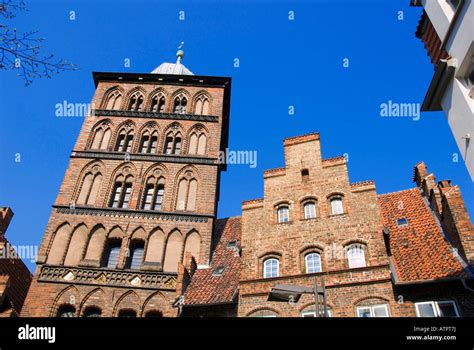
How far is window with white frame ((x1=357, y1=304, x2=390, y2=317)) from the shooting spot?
1169 centimetres

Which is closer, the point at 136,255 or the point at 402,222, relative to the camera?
the point at 402,222

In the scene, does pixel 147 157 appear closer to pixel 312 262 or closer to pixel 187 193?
pixel 187 193

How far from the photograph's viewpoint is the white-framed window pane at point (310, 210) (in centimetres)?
1484

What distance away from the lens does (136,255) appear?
18297 mm

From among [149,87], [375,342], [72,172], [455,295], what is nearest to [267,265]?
[455,295]

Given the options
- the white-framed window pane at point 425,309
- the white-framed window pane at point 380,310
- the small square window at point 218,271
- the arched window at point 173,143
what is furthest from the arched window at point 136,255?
the white-framed window pane at point 425,309

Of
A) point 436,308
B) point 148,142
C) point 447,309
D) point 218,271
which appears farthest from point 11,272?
point 447,309

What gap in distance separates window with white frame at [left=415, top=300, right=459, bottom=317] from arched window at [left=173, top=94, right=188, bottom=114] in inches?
674

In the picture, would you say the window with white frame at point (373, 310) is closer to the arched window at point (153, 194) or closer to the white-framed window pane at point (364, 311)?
the white-framed window pane at point (364, 311)

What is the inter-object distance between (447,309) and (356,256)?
2889 millimetres

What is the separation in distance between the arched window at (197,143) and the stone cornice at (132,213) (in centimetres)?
427

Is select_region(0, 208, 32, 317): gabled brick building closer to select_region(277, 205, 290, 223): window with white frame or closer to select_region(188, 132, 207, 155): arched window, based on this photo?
select_region(188, 132, 207, 155): arched window

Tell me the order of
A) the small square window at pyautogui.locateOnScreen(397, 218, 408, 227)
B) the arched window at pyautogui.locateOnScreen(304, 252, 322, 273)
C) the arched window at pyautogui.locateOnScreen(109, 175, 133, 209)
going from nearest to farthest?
the arched window at pyautogui.locateOnScreen(304, 252, 322, 273) → the small square window at pyautogui.locateOnScreen(397, 218, 408, 227) → the arched window at pyautogui.locateOnScreen(109, 175, 133, 209)

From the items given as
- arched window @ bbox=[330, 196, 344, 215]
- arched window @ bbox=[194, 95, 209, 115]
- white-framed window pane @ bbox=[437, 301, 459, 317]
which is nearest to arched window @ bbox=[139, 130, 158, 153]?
arched window @ bbox=[194, 95, 209, 115]
